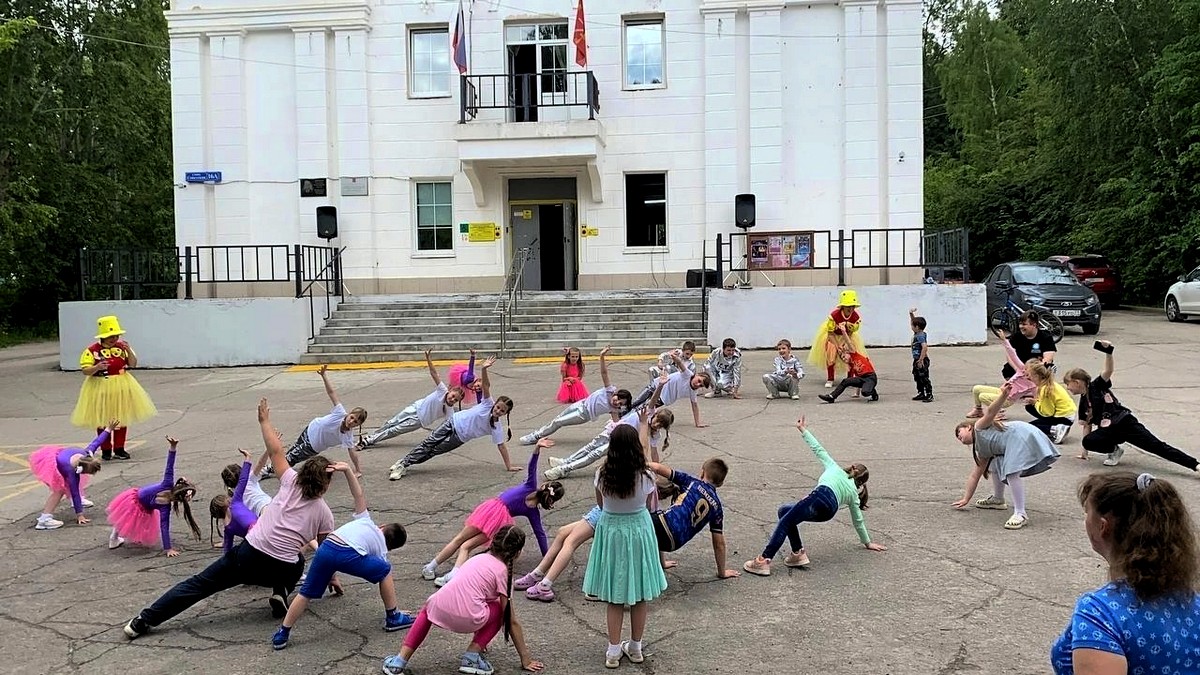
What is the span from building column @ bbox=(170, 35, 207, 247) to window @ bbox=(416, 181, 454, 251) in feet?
18.2

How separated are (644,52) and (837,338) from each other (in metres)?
12.5

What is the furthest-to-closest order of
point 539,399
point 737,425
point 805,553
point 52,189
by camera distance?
point 52,189
point 539,399
point 737,425
point 805,553

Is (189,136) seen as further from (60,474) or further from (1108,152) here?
(1108,152)

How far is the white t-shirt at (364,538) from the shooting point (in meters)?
4.82

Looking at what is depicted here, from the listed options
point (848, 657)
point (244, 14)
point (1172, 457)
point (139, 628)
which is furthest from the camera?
point (244, 14)

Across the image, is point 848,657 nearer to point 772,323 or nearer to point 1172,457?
point 1172,457

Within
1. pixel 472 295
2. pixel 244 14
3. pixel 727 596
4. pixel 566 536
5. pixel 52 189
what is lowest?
pixel 727 596

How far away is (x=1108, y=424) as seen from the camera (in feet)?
25.9

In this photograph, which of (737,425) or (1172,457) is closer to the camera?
(1172,457)

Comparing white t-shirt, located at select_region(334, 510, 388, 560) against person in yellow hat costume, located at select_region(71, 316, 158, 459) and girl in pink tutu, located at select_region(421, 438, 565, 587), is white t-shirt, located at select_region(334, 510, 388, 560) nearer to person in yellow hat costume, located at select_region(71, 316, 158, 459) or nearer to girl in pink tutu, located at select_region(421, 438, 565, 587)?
girl in pink tutu, located at select_region(421, 438, 565, 587)

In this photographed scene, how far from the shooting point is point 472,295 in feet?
70.4

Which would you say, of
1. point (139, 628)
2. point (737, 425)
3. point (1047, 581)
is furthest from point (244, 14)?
point (1047, 581)

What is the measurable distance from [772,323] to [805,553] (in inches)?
495

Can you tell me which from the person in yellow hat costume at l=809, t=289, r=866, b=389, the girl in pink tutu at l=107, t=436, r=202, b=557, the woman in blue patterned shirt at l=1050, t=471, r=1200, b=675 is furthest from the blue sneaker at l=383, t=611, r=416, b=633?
the person in yellow hat costume at l=809, t=289, r=866, b=389
